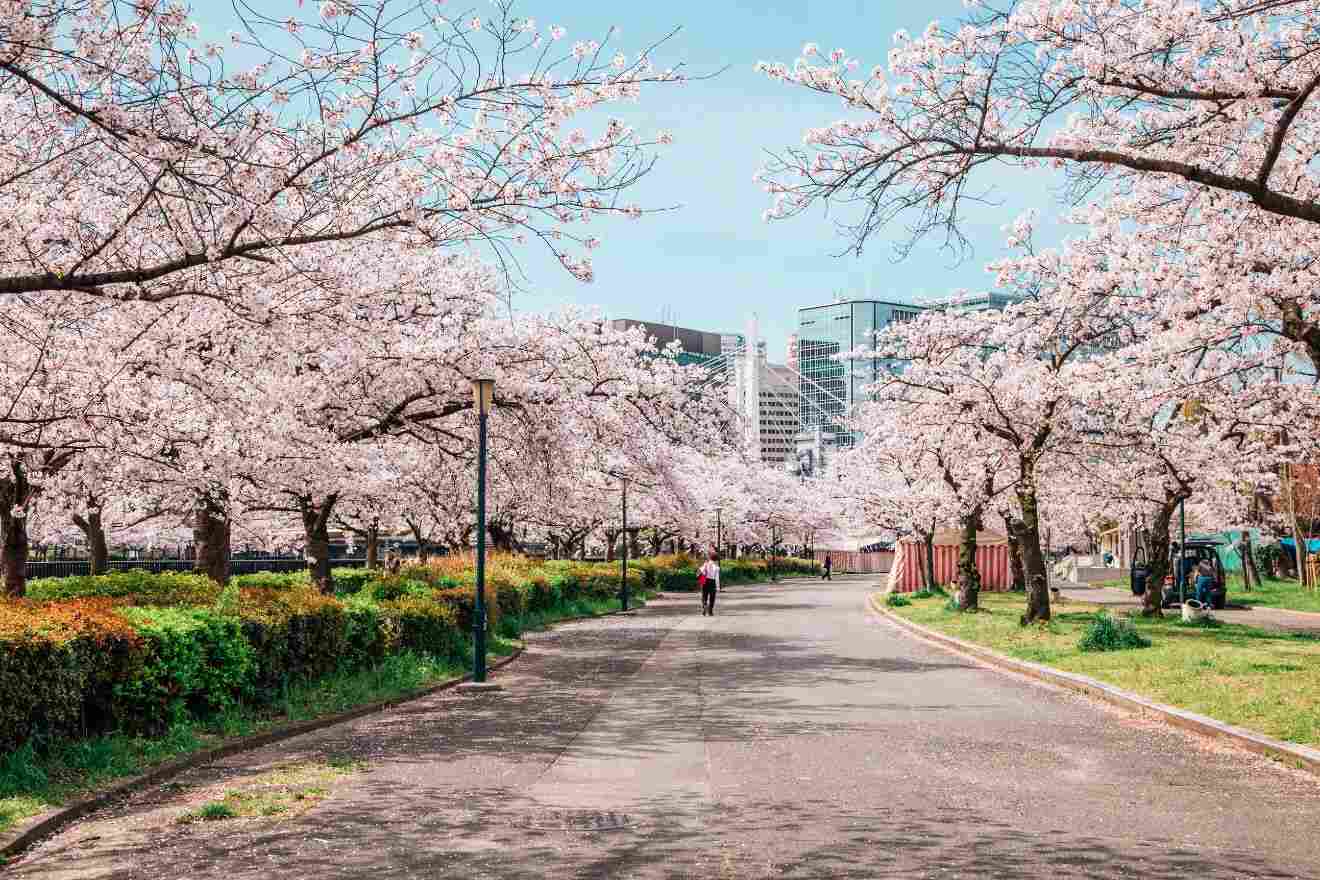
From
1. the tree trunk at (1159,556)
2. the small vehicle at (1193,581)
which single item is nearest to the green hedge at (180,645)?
the tree trunk at (1159,556)

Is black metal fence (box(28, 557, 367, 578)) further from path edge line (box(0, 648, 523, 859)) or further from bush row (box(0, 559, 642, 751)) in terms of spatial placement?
path edge line (box(0, 648, 523, 859))

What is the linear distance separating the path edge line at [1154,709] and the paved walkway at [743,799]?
283 millimetres

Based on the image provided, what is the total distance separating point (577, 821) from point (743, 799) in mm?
1256

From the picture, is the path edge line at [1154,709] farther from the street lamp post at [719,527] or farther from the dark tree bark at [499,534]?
the street lamp post at [719,527]

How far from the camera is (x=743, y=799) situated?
→ 812 centimetres

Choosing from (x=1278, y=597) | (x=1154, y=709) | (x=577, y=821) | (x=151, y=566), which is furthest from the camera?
(x=151, y=566)

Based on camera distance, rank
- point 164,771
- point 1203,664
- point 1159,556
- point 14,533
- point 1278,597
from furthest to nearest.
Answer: point 1278,597 < point 1159,556 < point 14,533 < point 1203,664 < point 164,771

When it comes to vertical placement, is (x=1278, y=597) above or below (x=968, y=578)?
below

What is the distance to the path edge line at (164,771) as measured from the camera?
7.04 meters

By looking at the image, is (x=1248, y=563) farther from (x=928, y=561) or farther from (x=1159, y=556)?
(x=1159, y=556)

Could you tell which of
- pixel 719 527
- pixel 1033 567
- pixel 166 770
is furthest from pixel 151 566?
pixel 166 770

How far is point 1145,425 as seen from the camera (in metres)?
26.1

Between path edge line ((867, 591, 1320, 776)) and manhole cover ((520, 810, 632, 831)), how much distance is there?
5.67m

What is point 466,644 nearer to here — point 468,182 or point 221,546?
point 221,546
